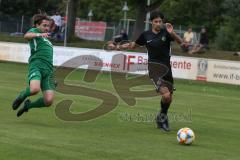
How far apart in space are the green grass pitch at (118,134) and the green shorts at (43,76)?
74 centimetres

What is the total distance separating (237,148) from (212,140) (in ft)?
2.88

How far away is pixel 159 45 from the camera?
12.5 meters

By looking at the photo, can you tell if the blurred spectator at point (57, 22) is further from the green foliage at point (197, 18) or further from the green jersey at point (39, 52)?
the green jersey at point (39, 52)

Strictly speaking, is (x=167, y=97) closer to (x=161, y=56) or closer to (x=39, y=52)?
(x=161, y=56)

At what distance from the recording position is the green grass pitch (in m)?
9.38

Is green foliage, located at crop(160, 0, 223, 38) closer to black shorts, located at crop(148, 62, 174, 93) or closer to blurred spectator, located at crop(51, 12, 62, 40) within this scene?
blurred spectator, located at crop(51, 12, 62, 40)

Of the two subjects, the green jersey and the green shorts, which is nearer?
the green shorts

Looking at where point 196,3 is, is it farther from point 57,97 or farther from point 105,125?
point 105,125

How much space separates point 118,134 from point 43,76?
190 centimetres

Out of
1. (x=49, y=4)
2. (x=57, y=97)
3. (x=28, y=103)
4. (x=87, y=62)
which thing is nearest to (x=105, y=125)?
(x=28, y=103)

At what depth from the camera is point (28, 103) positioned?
12.3 m

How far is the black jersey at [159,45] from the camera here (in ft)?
41.0

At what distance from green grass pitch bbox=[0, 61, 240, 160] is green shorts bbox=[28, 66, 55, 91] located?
739 millimetres

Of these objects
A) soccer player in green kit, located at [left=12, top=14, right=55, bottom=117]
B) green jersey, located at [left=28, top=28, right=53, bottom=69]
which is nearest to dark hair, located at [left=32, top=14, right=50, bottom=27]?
soccer player in green kit, located at [left=12, top=14, right=55, bottom=117]
